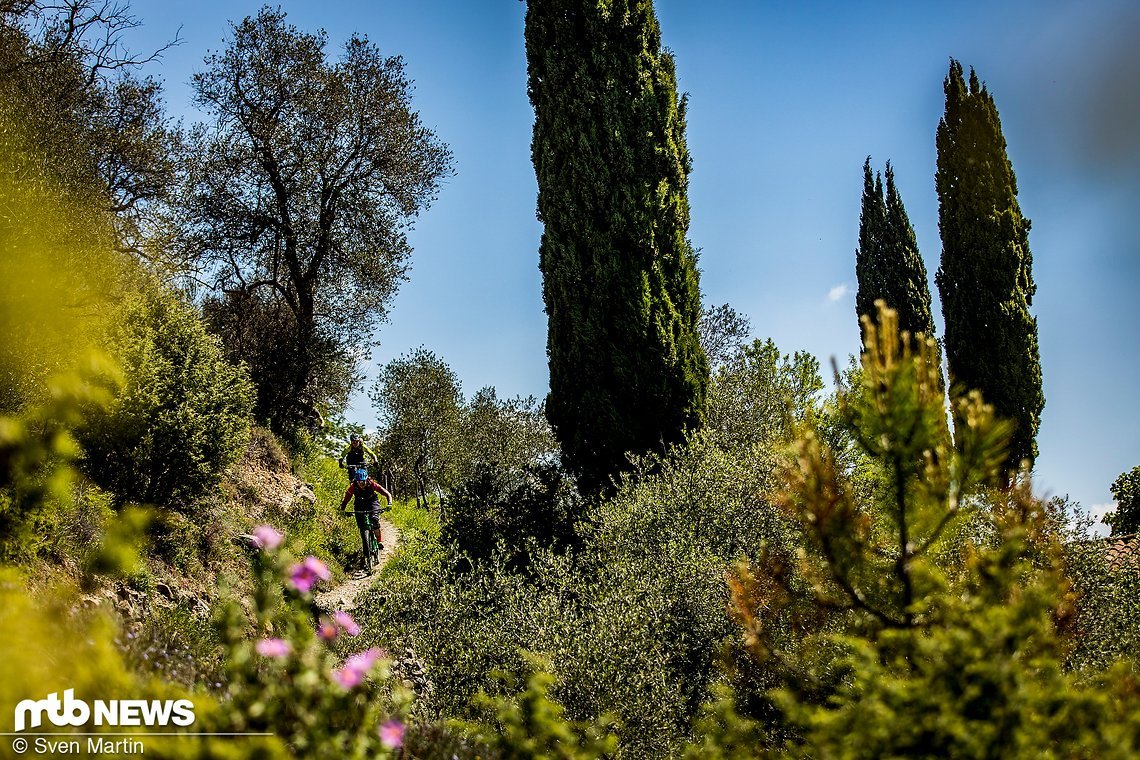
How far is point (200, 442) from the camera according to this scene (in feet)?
30.0

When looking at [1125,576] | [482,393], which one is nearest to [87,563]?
[1125,576]

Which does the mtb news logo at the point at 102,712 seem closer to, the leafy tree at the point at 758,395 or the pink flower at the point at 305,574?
the pink flower at the point at 305,574

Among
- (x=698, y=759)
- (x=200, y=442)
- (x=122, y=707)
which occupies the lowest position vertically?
(x=698, y=759)

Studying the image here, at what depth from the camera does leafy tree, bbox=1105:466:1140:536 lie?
42.7ft

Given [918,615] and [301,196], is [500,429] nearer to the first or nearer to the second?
[301,196]

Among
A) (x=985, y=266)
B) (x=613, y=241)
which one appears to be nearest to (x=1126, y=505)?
(x=985, y=266)

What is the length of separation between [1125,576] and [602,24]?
10859 mm

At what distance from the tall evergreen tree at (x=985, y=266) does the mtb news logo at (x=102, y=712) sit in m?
19.3

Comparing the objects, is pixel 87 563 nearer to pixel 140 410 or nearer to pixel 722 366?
pixel 140 410

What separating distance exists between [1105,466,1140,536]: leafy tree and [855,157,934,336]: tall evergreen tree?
695cm

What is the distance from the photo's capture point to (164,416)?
8.66 meters

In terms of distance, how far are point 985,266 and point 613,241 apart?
12.4 metres

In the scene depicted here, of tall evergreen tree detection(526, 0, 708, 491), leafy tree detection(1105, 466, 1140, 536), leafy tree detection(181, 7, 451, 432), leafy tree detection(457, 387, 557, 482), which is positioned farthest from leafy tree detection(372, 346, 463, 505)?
leafy tree detection(1105, 466, 1140, 536)

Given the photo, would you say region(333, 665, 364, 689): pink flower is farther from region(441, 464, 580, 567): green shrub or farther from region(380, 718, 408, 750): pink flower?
region(441, 464, 580, 567): green shrub
